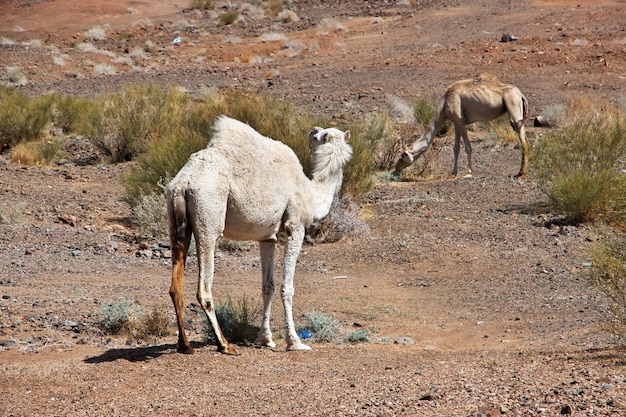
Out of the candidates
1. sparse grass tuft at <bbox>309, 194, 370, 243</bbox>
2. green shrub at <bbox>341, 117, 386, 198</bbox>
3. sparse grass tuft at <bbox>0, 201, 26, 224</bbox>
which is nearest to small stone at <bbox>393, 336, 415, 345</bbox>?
sparse grass tuft at <bbox>309, 194, 370, 243</bbox>

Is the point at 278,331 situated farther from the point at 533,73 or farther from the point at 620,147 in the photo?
the point at 533,73

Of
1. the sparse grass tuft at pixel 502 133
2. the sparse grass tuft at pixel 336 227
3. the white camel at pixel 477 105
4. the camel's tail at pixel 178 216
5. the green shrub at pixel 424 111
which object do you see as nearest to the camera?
the camel's tail at pixel 178 216

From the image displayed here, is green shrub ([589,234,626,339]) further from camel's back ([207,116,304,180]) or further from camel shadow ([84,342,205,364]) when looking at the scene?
camel shadow ([84,342,205,364])

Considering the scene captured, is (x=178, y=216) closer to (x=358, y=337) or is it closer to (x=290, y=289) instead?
(x=290, y=289)

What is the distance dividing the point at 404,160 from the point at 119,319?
433 inches

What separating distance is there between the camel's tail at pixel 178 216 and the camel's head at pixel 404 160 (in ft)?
38.9

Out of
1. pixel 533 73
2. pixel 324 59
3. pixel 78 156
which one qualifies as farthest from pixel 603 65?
pixel 78 156

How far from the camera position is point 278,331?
31.3ft

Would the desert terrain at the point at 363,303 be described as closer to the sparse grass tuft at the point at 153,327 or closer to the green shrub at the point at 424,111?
the sparse grass tuft at the point at 153,327

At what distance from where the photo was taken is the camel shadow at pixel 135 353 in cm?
792

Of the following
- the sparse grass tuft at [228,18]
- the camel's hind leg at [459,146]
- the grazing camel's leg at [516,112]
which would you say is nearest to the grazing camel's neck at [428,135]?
the camel's hind leg at [459,146]

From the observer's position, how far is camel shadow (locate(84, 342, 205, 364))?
7918 mm

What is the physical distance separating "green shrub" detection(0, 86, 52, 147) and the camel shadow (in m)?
15.4

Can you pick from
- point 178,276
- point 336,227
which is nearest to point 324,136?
point 178,276
